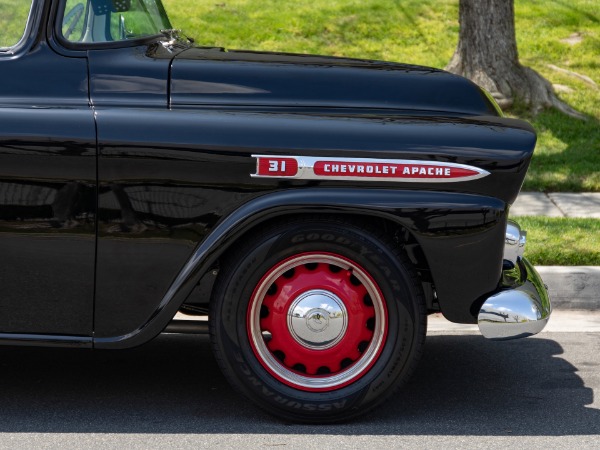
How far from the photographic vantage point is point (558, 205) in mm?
7941

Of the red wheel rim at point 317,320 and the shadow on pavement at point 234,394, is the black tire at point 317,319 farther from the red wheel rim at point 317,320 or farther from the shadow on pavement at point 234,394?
the shadow on pavement at point 234,394

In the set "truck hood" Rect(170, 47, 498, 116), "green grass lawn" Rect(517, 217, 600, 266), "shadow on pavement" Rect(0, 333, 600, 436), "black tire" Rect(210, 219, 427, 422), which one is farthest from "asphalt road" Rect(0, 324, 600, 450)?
"truck hood" Rect(170, 47, 498, 116)

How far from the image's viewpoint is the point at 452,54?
36.9 feet

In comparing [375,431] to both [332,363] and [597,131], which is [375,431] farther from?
[597,131]

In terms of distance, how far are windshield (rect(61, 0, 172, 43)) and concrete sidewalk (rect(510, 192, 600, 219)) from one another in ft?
11.5

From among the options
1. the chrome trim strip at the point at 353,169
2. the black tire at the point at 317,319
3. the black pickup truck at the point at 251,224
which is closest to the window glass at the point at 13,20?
the black pickup truck at the point at 251,224

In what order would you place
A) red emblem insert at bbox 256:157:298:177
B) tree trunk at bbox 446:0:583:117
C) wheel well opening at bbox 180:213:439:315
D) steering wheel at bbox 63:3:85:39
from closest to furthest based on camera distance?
red emblem insert at bbox 256:157:298:177
wheel well opening at bbox 180:213:439:315
steering wheel at bbox 63:3:85:39
tree trunk at bbox 446:0:583:117

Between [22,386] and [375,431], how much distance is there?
150 cm

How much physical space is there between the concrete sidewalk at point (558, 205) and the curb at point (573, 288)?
1.58 meters

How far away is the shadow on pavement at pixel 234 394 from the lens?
4.16 m

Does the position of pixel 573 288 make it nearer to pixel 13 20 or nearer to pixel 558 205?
pixel 558 205

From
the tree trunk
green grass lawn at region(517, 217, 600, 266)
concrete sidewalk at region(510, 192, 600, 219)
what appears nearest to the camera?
green grass lawn at region(517, 217, 600, 266)

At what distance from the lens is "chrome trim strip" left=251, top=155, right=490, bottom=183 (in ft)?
13.0

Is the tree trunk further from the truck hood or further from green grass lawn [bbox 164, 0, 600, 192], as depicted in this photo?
the truck hood
